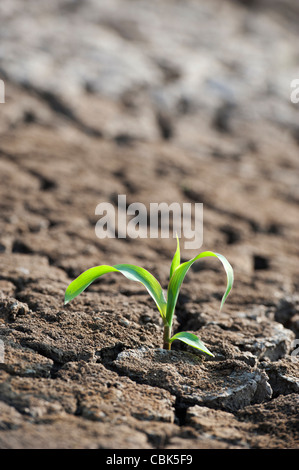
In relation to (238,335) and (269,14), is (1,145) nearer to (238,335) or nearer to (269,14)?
(238,335)

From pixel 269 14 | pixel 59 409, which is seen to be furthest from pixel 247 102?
pixel 59 409

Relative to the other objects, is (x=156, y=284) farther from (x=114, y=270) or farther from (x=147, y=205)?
(x=147, y=205)

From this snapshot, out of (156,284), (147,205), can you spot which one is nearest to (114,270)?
(156,284)

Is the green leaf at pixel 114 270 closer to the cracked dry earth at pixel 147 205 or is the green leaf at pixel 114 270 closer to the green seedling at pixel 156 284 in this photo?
the green seedling at pixel 156 284

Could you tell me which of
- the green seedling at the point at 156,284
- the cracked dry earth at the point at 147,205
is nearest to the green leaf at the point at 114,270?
the green seedling at the point at 156,284

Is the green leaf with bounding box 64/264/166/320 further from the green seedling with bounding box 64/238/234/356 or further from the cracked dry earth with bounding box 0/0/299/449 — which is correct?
the cracked dry earth with bounding box 0/0/299/449
